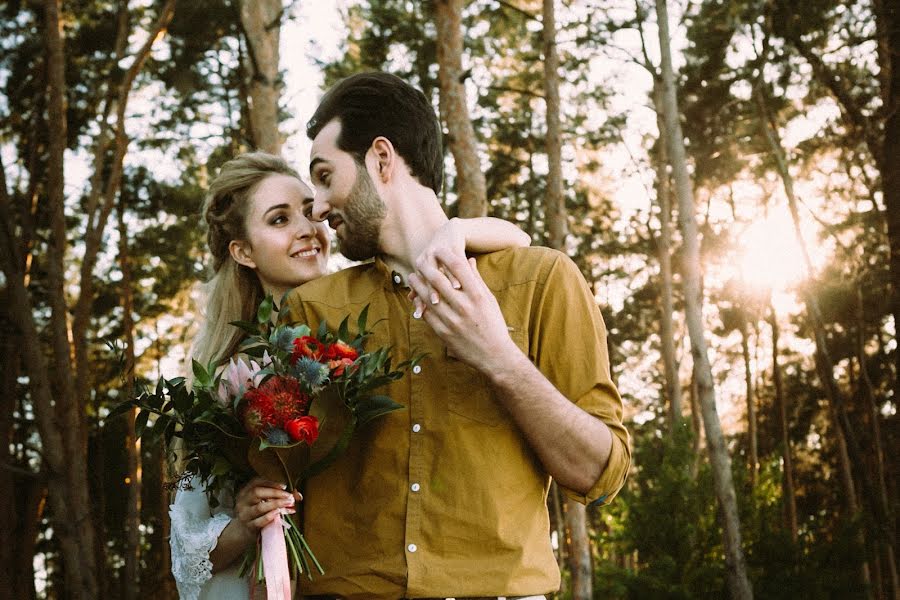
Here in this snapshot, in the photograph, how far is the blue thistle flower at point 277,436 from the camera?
6.68 feet

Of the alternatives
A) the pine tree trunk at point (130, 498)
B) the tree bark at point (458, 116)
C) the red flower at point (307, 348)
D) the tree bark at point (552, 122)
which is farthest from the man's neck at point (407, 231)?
the tree bark at point (552, 122)

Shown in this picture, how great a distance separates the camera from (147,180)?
63.8 ft

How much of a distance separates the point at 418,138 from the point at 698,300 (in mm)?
10642

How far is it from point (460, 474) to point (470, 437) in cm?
10

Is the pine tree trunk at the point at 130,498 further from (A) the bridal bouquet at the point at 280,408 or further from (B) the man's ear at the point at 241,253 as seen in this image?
(A) the bridal bouquet at the point at 280,408

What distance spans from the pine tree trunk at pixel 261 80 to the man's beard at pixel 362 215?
6619 millimetres

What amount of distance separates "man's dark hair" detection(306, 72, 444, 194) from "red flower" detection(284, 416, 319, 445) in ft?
2.90

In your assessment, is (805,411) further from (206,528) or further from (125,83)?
(206,528)

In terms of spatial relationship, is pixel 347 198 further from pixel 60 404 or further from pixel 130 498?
pixel 130 498

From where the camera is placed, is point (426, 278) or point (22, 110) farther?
point (22, 110)

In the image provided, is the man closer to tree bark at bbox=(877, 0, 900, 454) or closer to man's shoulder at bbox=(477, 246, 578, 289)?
man's shoulder at bbox=(477, 246, 578, 289)

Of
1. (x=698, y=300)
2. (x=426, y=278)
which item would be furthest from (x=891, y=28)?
(x=426, y=278)

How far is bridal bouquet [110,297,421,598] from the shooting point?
206cm

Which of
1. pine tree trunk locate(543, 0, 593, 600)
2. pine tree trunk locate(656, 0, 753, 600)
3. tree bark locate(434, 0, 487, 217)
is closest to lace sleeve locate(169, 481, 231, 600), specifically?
tree bark locate(434, 0, 487, 217)
